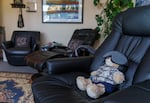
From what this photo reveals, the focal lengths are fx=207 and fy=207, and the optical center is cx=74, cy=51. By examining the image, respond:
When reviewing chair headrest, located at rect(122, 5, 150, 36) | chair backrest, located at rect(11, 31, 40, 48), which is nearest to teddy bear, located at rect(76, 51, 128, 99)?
chair headrest, located at rect(122, 5, 150, 36)

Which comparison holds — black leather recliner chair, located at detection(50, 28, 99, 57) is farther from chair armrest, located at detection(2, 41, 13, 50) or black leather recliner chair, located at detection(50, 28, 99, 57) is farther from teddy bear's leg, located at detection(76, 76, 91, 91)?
teddy bear's leg, located at detection(76, 76, 91, 91)

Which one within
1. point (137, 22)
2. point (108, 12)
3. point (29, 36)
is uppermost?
point (108, 12)

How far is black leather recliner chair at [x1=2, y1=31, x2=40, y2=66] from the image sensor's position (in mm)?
4004

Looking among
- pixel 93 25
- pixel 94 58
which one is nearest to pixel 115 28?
pixel 94 58

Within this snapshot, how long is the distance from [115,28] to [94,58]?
0.37 meters

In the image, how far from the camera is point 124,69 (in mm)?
1719

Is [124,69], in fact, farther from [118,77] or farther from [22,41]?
[22,41]

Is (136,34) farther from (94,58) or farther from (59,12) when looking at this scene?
(59,12)

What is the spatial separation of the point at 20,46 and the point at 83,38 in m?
1.37

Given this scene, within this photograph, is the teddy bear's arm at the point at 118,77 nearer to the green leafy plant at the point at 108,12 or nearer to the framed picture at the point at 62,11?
the green leafy plant at the point at 108,12

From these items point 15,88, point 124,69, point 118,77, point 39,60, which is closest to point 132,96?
point 118,77

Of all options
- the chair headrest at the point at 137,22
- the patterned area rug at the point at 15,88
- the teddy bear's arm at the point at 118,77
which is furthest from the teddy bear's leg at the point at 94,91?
the patterned area rug at the point at 15,88

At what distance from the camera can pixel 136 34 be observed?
1831 mm

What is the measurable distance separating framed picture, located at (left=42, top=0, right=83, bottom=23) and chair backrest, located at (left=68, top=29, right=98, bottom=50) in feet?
1.55
